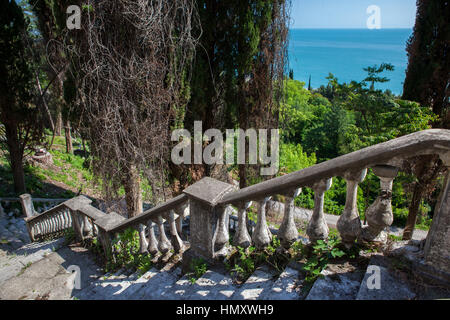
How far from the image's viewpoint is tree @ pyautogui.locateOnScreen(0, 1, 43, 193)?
8.13 metres

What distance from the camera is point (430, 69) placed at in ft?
24.3

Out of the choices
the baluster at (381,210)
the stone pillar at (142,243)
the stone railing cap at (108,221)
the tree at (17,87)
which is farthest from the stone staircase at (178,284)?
the tree at (17,87)

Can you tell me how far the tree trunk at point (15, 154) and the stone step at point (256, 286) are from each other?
33.5ft

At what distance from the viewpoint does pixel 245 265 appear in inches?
105

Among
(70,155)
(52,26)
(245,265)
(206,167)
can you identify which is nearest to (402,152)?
(245,265)

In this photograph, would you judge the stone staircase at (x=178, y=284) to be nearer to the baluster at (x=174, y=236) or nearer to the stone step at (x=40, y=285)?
the stone step at (x=40, y=285)

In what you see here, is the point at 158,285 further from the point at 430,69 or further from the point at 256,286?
the point at 430,69

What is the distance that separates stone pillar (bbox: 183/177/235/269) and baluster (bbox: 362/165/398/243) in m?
1.27

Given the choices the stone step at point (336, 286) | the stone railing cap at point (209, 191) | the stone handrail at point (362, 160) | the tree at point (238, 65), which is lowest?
the stone step at point (336, 286)

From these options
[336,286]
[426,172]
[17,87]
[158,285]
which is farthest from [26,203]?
[426,172]

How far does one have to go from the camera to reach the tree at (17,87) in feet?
26.7

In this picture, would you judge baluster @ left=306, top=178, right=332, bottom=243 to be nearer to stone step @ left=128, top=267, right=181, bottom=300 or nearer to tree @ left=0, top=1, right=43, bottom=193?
stone step @ left=128, top=267, right=181, bottom=300

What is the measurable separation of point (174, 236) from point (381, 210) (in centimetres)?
227

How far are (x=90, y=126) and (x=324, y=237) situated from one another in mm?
4376
